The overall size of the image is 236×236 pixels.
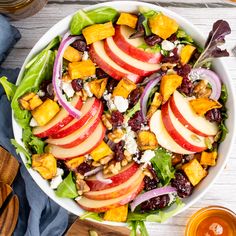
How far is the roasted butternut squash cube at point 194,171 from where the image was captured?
1.82 metres

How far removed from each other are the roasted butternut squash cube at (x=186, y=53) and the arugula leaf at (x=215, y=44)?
0.03m

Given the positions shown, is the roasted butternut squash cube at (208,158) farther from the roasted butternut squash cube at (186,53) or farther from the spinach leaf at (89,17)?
the spinach leaf at (89,17)

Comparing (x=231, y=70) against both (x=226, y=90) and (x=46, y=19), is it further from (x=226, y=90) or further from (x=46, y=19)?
(x=46, y=19)

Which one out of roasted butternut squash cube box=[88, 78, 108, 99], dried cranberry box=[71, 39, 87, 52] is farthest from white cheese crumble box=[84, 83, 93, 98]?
dried cranberry box=[71, 39, 87, 52]

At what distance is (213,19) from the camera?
6.73 ft

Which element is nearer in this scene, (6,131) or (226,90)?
(226,90)

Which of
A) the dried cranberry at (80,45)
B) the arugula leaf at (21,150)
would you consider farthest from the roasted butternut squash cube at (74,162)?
the dried cranberry at (80,45)

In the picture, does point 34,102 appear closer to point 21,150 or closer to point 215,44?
point 21,150

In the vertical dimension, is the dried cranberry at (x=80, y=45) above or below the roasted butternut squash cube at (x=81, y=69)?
above

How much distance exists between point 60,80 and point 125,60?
0.68 ft

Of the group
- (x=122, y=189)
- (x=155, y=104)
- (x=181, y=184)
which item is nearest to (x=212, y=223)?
(x=181, y=184)

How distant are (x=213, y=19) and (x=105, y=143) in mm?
619

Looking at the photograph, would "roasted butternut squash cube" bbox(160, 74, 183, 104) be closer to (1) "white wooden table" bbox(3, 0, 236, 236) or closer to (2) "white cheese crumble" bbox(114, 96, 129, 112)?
(2) "white cheese crumble" bbox(114, 96, 129, 112)

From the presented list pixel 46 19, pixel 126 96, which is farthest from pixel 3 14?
pixel 126 96
